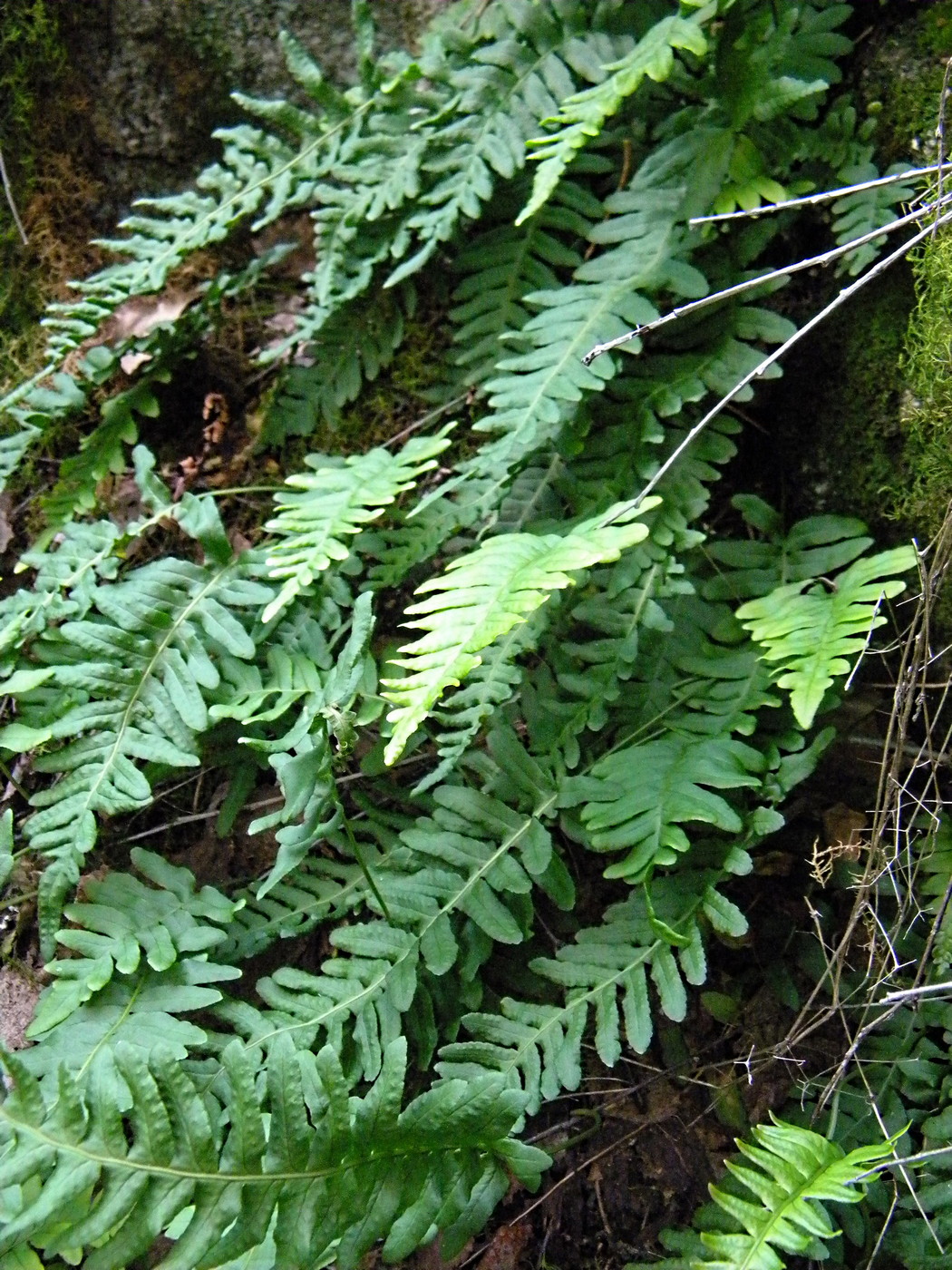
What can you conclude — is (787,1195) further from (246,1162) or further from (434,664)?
(434,664)

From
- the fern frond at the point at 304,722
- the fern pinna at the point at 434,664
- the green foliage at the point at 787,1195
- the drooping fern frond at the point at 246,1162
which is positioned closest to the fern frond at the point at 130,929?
the fern pinna at the point at 434,664

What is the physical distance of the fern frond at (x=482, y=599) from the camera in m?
1.50

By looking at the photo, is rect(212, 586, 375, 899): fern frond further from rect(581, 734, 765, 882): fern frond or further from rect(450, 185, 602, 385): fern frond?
rect(450, 185, 602, 385): fern frond

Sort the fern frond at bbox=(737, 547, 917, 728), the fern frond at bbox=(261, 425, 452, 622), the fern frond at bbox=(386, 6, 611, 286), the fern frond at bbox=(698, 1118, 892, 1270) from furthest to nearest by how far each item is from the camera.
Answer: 1. the fern frond at bbox=(386, 6, 611, 286)
2. the fern frond at bbox=(261, 425, 452, 622)
3. the fern frond at bbox=(737, 547, 917, 728)
4. the fern frond at bbox=(698, 1118, 892, 1270)

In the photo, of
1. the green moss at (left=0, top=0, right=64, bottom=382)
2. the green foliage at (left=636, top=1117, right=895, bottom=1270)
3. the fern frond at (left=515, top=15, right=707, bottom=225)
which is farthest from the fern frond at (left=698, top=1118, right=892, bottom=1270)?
the green moss at (left=0, top=0, right=64, bottom=382)

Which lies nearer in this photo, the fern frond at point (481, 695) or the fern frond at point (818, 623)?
the fern frond at point (818, 623)

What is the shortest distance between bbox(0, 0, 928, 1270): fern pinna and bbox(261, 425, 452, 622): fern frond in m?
0.01

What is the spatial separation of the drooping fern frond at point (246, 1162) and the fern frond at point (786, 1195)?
13.3 inches

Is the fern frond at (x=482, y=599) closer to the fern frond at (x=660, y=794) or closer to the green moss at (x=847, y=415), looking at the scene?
the fern frond at (x=660, y=794)

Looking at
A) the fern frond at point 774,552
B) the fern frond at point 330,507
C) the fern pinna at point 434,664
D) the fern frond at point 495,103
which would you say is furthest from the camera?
the fern frond at point 495,103

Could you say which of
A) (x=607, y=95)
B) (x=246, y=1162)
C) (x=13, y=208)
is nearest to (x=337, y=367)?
(x=607, y=95)

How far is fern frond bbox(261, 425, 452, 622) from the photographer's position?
6.38 feet

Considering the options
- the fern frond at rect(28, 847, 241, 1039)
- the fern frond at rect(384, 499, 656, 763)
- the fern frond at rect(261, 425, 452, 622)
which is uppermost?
the fern frond at rect(261, 425, 452, 622)

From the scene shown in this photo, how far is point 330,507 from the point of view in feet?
6.79
